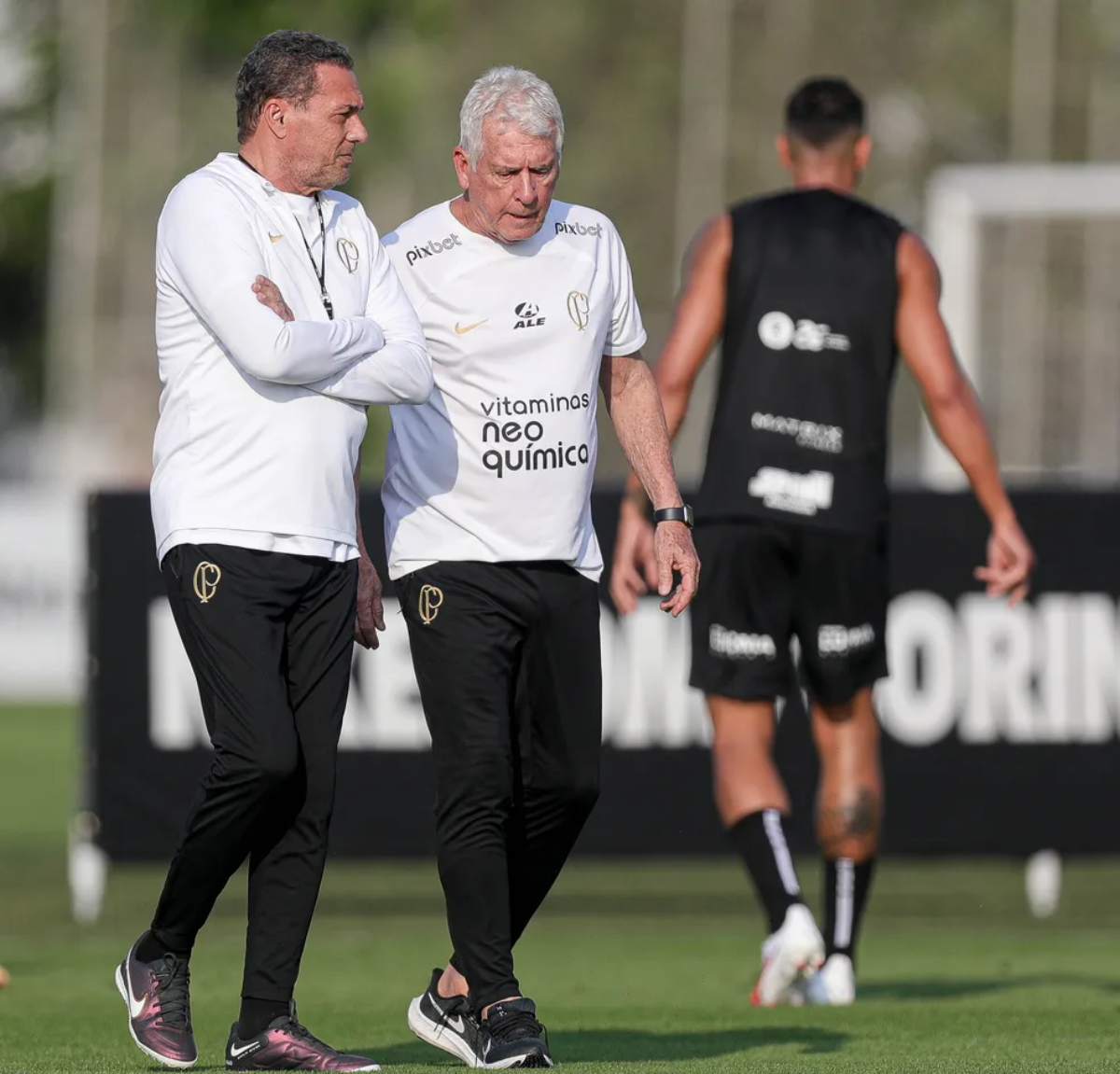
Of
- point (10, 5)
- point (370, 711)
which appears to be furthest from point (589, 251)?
point (10, 5)

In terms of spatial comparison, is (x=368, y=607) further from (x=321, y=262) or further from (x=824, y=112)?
(x=824, y=112)

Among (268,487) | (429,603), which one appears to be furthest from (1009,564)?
(268,487)

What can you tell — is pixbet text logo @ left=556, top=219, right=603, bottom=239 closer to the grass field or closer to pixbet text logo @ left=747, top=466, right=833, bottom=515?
pixbet text logo @ left=747, top=466, right=833, bottom=515

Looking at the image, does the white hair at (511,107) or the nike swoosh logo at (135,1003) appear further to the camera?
the white hair at (511,107)

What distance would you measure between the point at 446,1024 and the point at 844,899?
2.09 m

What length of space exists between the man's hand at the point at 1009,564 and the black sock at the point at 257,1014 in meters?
2.87

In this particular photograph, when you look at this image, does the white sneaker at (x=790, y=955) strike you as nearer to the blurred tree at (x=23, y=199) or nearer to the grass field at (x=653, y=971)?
the grass field at (x=653, y=971)

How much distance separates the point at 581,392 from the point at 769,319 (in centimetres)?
187

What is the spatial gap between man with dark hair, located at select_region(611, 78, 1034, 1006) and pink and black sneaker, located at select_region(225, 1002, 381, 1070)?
7.37 feet

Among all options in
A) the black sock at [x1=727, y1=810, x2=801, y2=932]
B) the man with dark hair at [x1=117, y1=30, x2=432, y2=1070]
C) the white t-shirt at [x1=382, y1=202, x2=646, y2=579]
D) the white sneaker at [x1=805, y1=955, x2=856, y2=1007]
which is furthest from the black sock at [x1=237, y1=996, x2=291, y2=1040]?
the white sneaker at [x1=805, y1=955, x2=856, y2=1007]

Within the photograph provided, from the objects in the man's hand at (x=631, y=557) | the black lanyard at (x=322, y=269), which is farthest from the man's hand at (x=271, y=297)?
the man's hand at (x=631, y=557)

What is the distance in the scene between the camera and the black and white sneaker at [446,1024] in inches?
223

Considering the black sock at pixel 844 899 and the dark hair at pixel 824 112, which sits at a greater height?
the dark hair at pixel 824 112

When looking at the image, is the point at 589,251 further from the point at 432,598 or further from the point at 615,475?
the point at 615,475
